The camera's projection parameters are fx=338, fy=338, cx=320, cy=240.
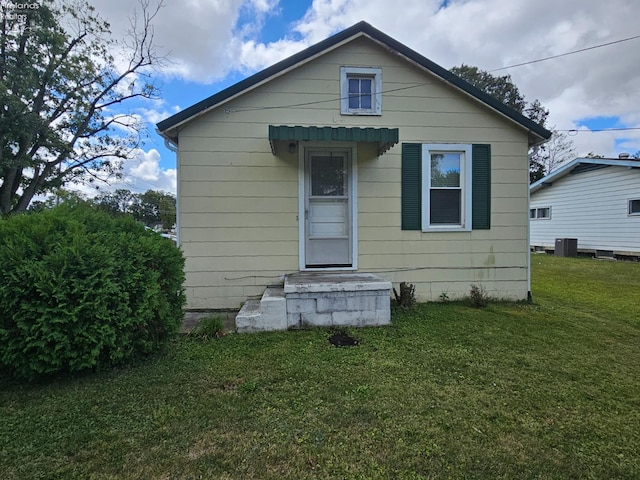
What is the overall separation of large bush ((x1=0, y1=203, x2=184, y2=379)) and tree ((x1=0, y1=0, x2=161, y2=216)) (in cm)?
1157

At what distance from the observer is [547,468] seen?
185 cm

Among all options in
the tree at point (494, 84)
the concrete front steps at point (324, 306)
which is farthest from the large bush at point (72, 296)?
the tree at point (494, 84)

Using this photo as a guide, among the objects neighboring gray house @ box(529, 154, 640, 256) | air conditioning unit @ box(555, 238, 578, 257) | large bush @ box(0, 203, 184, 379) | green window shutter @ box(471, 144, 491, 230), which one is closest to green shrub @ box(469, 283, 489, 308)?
green window shutter @ box(471, 144, 491, 230)

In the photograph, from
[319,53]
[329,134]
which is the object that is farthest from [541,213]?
[329,134]

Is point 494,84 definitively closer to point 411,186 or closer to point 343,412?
point 411,186

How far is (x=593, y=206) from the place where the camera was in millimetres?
14023

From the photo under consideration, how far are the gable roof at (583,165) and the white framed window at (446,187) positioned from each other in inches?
348

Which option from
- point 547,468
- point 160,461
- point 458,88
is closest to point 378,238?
point 458,88

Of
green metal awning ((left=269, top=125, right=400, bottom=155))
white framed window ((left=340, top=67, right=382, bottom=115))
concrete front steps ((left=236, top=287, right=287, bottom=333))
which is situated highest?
white framed window ((left=340, top=67, right=382, bottom=115))

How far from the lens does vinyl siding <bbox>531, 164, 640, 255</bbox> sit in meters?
12.6

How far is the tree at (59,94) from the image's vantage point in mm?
11750

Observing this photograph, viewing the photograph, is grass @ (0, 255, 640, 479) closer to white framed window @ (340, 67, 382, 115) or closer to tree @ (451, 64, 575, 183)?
white framed window @ (340, 67, 382, 115)

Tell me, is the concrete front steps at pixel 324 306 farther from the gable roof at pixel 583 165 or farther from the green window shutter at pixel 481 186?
the gable roof at pixel 583 165

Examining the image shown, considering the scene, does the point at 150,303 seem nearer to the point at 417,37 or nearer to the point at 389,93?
the point at 389,93
